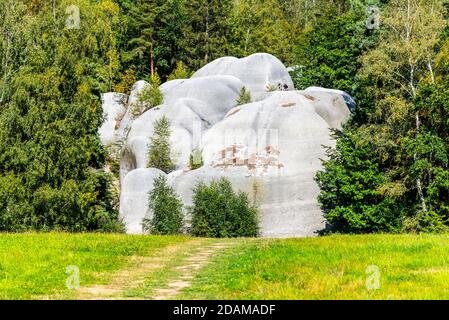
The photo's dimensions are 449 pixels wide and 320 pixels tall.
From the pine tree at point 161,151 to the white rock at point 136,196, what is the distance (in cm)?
328

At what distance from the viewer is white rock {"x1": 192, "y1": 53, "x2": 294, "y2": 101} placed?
71.8 meters

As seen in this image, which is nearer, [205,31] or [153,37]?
[153,37]

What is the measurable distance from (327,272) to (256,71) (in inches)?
2366

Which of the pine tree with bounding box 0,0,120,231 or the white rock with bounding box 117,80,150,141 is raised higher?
the white rock with bounding box 117,80,150,141

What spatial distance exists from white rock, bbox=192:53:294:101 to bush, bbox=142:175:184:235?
27.0 metres

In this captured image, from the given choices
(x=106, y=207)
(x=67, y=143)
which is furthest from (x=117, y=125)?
(x=67, y=143)

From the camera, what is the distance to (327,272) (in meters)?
14.7

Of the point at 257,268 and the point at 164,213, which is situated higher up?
the point at 164,213

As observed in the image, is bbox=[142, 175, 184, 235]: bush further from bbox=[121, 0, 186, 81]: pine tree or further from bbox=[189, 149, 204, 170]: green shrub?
bbox=[121, 0, 186, 81]: pine tree

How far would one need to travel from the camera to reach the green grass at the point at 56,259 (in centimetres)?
1380

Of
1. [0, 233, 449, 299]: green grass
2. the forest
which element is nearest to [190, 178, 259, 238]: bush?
the forest

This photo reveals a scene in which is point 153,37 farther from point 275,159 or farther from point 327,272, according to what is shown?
point 327,272

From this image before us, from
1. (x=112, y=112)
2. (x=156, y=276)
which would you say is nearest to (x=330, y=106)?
(x=112, y=112)

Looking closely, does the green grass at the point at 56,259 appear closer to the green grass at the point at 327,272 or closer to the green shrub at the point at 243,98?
the green grass at the point at 327,272
